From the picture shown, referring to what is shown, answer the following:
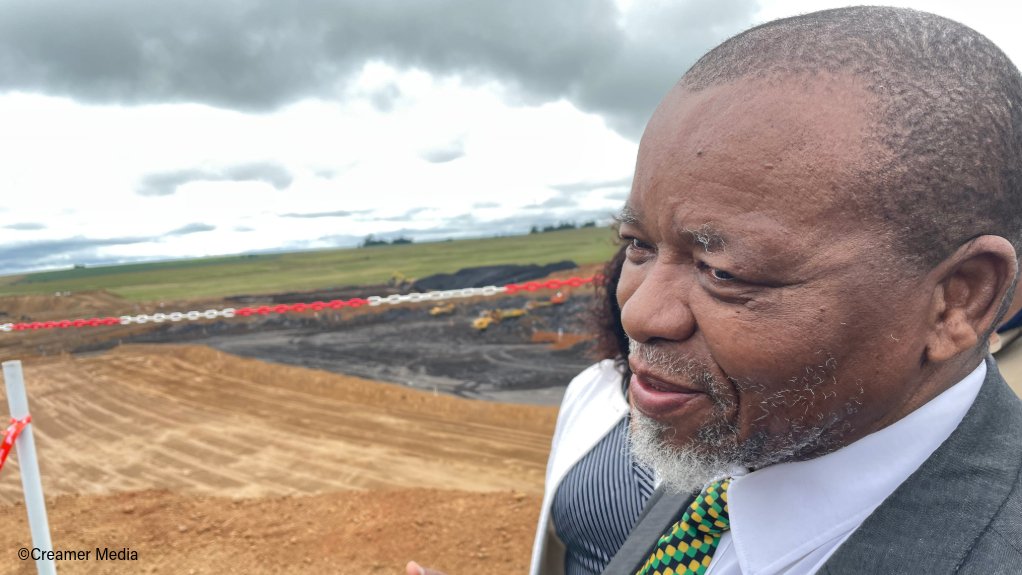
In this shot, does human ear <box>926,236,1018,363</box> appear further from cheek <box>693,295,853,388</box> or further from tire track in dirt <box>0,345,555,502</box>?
tire track in dirt <box>0,345,555,502</box>

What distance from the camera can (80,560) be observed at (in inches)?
188

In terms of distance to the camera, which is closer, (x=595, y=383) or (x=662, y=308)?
(x=662, y=308)

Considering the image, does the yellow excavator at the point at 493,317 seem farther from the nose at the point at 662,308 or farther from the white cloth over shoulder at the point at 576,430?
the nose at the point at 662,308

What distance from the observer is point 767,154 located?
35.8 inches

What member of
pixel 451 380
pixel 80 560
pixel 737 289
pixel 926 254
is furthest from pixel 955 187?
pixel 451 380

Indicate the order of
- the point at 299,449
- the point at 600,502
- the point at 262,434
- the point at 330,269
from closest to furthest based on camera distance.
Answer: the point at 600,502
the point at 299,449
the point at 262,434
the point at 330,269

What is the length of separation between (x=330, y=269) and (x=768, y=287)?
5283cm

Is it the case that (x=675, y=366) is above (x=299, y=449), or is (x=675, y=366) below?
above

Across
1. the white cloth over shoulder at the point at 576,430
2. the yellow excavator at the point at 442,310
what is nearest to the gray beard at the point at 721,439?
the white cloth over shoulder at the point at 576,430

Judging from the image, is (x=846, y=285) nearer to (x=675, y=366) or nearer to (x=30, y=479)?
(x=675, y=366)

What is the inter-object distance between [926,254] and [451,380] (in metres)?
11.8

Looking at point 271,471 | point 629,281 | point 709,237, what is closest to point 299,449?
point 271,471

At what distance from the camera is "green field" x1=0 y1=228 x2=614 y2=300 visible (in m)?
35.3

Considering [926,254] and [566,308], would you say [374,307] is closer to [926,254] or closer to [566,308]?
[566,308]
